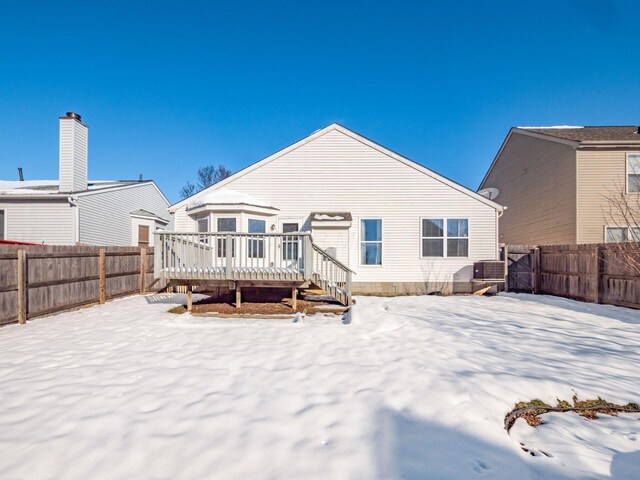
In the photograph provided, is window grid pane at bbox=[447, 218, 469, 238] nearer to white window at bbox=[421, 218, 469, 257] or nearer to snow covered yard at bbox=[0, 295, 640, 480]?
white window at bbox=[421, 218, 469, 257]

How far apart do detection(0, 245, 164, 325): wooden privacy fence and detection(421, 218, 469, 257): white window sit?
1032 cm

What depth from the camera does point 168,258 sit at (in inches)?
281

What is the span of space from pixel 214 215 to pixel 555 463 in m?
9.19

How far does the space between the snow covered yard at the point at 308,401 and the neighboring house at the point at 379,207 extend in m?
4.72

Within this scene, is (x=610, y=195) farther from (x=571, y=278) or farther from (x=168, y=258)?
(x=168, y=258)

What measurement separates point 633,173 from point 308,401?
15.5 metres

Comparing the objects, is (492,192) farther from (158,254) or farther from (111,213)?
(111,213)

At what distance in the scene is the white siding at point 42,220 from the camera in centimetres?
1138

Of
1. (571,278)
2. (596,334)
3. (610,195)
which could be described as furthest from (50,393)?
(610,195)

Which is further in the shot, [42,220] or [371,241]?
[42,220]

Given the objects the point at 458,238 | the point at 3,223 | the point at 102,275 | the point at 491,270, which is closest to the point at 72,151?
the point at 3,223

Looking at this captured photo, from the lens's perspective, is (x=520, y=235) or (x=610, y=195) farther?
(x=520, y=235)

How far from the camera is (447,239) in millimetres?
10602

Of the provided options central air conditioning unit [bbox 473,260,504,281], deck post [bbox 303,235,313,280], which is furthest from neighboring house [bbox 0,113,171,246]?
central air conditioning unit [bbox 473,260,504,281]
